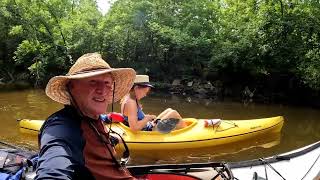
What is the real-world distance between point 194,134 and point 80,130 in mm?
5110

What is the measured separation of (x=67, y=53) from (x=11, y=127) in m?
11.6

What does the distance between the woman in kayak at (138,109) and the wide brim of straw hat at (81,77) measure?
9.60 feet

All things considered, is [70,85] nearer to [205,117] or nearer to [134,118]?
[134,118]

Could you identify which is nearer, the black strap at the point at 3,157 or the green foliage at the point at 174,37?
the black strap at the point at 3,157

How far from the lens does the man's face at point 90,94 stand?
1.86 m

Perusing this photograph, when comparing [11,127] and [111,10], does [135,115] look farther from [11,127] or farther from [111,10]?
[111,10]

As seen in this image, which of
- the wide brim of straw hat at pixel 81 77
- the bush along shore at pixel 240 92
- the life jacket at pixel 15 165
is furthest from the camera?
the bush along shore at pixel 240 92

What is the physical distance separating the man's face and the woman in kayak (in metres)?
3.41

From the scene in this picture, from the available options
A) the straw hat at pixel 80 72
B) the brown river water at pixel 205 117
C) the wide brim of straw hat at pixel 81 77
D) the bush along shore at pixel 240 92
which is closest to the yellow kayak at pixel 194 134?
Result: the brown river water at pixel 205 117

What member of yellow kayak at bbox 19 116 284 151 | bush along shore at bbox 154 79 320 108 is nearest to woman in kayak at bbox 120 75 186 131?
yellow kayak at bbox 19 116 284 151

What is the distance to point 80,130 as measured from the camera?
5.57ft

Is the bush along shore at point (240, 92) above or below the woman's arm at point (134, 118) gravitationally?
below

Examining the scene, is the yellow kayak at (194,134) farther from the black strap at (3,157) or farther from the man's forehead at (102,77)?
the man's forehead at (102,77)

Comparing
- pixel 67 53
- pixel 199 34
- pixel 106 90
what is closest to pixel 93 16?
pixel 67 53
